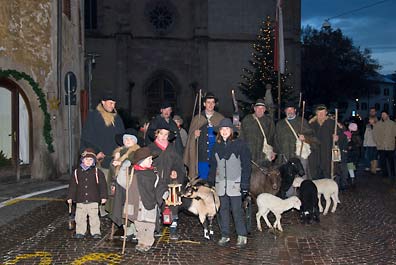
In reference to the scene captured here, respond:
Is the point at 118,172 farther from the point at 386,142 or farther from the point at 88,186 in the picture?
the point at 386,142

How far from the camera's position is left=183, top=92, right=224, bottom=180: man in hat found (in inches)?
333

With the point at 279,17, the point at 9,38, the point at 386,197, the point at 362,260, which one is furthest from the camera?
the point at 279,17

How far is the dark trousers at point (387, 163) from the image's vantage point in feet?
47.3

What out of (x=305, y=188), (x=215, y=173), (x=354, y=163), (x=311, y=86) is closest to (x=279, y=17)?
(x=354, y=163)

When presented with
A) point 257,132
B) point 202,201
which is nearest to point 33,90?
point 257,132

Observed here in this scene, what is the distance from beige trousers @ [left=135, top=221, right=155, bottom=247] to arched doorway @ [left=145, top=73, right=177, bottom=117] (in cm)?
2644

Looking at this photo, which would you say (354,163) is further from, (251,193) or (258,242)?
(258,242)

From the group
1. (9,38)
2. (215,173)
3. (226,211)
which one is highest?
(9,38)

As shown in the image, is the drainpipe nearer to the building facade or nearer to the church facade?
the building facade

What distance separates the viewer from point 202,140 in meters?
8.48

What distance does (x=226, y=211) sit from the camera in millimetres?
7254

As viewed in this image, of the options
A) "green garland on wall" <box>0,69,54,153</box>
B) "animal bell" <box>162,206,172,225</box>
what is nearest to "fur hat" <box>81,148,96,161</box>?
"animal bell" <box>162,206,172,225</box>

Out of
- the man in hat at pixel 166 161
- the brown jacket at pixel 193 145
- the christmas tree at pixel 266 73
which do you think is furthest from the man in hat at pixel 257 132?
the christmas tree at pixel 266 73

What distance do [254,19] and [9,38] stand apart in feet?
76.1
